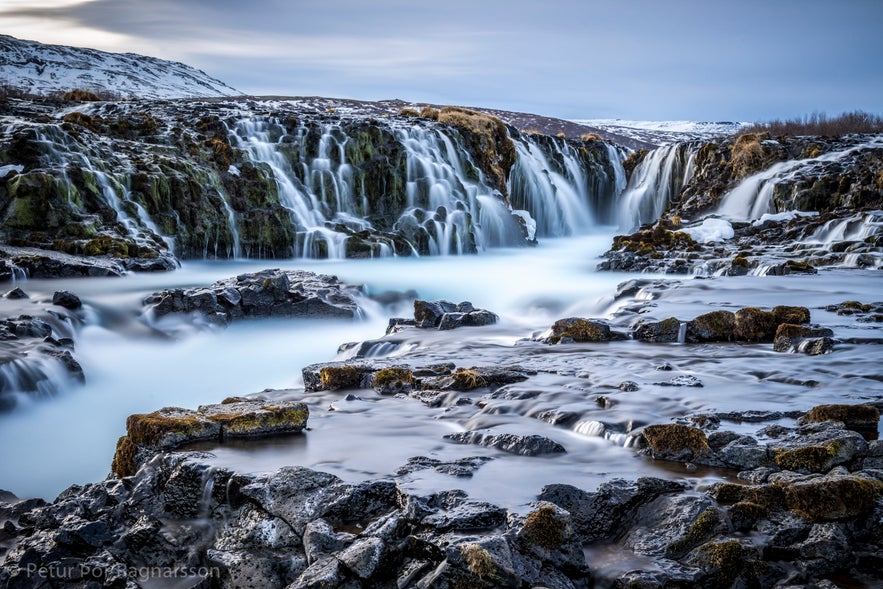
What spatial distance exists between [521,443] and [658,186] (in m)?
33.4

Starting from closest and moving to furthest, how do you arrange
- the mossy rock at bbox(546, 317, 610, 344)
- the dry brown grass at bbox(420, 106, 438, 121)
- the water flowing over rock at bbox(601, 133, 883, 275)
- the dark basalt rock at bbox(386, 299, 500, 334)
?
1. the mossy rock at bbox(546, 317, 610, 344)
2. the dark basalt rock at bbox(386, 299, 500, 334)
3. the water flowing over rock at bbox(601, 133, 883, 275)
4. the dry brown grass at bbox(420, 106, 438, 121)

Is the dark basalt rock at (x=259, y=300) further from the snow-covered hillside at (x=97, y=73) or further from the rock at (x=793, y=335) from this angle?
the snow-covered hillside at (x=97, y=73)

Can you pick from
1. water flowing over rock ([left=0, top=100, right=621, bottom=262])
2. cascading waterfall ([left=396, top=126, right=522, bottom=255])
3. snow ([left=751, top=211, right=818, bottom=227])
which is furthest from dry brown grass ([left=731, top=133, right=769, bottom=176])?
cascading waterfall ([left=396, top=126, right=522, bottom=255])

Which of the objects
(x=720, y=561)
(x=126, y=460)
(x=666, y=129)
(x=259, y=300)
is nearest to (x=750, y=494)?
(x=720, y=561)

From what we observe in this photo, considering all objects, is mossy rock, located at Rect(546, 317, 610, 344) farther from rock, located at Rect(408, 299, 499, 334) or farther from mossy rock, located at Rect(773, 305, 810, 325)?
mossy rock, located at Rect(773, 305, 810, 325)

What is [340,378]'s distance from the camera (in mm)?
8242

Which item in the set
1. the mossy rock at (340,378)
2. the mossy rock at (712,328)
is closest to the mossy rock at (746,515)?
the mossy rock at (340,378)

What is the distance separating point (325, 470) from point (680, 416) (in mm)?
3329

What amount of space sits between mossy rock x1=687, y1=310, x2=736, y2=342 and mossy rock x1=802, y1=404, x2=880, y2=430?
4.19 meters

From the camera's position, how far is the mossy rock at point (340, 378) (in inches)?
324

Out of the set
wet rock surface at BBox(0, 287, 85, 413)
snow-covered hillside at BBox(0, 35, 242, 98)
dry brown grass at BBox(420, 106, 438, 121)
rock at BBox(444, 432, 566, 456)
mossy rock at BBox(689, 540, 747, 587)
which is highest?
snow-covered hillside at BBox(0, 35, 242, 98)

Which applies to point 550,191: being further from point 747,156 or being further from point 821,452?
point 821,452

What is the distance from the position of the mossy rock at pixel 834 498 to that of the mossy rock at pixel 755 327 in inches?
239

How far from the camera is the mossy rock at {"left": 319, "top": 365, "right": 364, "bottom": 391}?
8.23 metres
